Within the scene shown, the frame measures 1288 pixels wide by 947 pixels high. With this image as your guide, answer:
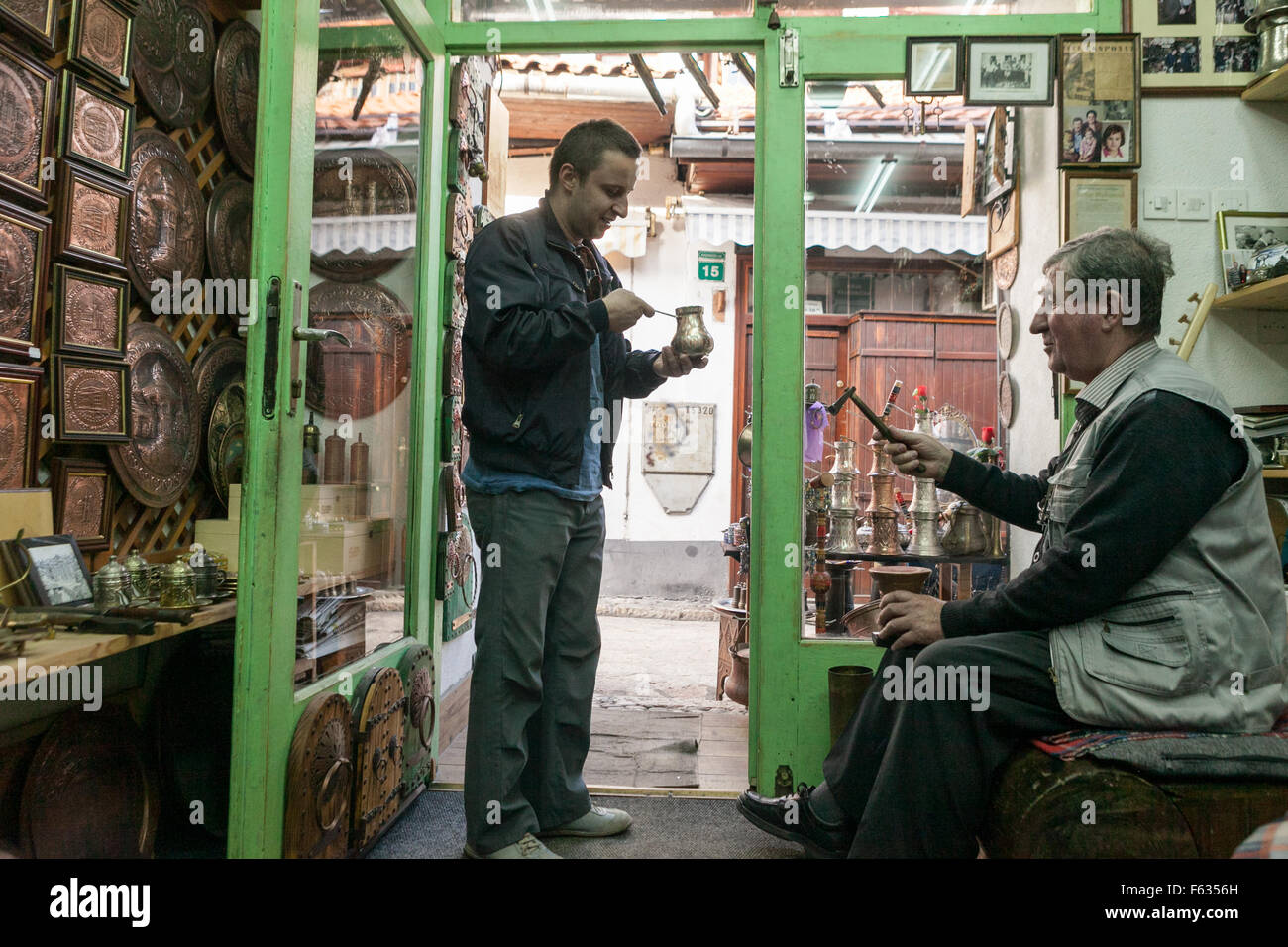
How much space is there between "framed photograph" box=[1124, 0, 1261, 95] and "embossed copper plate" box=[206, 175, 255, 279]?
2.53m

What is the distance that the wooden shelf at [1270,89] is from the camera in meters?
2.26

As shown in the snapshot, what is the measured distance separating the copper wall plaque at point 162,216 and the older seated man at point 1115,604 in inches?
79.3

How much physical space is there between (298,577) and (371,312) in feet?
2.75

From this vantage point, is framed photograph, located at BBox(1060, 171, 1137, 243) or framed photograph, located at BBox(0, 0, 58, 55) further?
framed photograph, located at BBox(1060, 171, 1137, 243)

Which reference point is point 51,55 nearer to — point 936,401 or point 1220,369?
point 936,401

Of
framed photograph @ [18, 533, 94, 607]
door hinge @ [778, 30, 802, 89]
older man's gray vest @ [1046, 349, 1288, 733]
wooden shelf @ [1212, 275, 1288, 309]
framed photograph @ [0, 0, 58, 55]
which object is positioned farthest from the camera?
door hinge @ [778, 30, 802, 89]

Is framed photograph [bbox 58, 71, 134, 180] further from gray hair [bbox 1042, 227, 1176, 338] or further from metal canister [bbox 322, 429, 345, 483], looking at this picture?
gray hair [bbox 1042, 227, 1176, 338]

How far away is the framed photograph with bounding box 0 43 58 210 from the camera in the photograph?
1739 mm

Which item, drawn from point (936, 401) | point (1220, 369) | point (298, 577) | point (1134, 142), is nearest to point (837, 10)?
point (1134, 142)

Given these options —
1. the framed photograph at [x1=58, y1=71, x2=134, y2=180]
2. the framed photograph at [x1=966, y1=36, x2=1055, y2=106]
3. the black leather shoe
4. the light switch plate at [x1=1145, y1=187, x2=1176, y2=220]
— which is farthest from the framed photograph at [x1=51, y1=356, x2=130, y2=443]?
the light switch plate at [x1=1145, y1=187, x2=1176, y2=220]

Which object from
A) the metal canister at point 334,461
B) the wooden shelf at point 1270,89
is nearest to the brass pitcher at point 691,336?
the metal canister at point 334,461

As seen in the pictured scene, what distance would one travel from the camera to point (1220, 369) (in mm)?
2373

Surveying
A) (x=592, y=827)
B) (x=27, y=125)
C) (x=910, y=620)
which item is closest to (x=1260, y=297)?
(x=910, y=620)
